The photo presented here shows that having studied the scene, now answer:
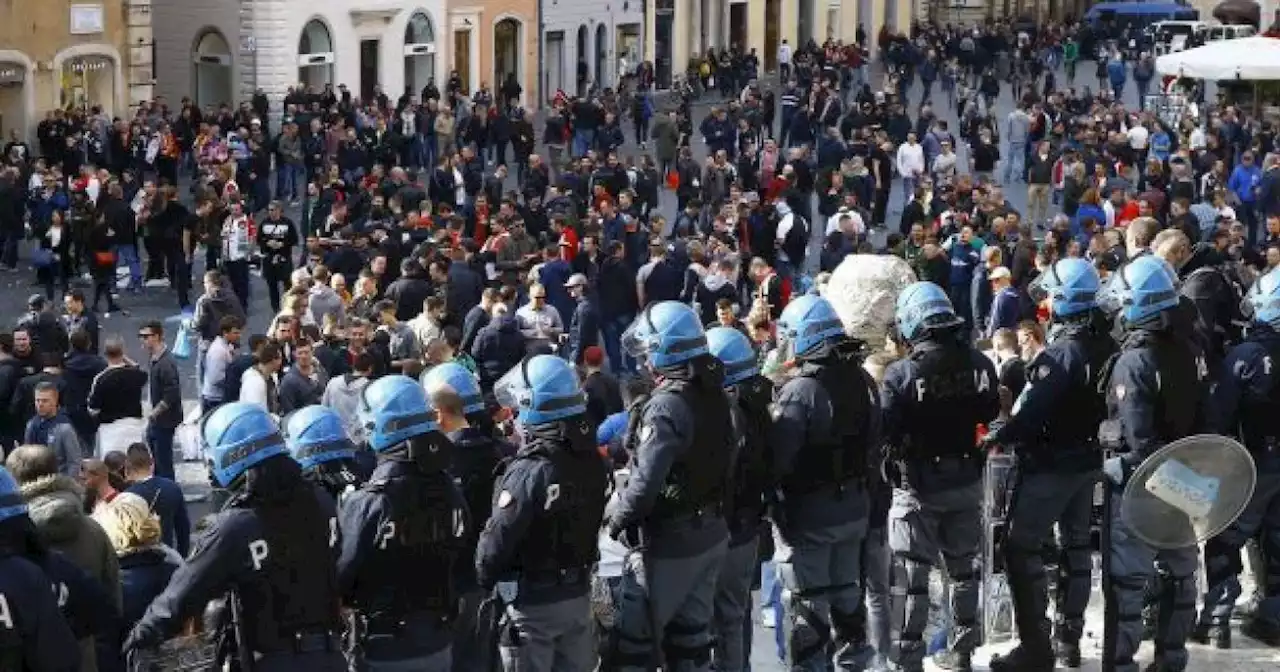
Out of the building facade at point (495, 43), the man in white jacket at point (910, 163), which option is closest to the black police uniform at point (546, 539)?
the man in white jacket at point (910, 163)

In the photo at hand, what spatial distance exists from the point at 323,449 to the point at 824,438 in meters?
2.66

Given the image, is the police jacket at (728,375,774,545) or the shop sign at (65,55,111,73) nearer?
the police jacket at (728,375,774,545)

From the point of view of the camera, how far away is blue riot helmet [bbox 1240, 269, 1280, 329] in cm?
1197

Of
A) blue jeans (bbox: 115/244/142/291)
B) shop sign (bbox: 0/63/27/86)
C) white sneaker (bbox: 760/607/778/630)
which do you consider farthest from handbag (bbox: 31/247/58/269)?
white sneaker (bbox: 760/607/778/630)

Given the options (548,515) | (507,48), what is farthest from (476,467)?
(507,48)

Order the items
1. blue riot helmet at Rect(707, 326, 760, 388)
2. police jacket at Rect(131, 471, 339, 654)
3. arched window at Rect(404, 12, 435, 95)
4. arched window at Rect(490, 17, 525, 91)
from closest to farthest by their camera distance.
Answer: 1. police jacket at Rect(131, 471, 339, 654)
2. blue riot helmet at Rect(707, 326, 760, 388)
3. arched window at Rect(404, 12, 435, 95)
4. arched window at Rect(490, 17, 525, 91)

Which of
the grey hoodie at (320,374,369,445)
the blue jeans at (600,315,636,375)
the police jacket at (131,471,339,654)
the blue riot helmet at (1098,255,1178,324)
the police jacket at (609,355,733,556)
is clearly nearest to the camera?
the police jacket at (131,471,339,654)

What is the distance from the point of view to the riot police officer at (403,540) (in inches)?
352

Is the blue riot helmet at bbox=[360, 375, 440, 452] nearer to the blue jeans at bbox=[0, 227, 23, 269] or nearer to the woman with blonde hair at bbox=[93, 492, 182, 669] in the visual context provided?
the woman with blonde hair at bbox=[93, 492, 182, 669]

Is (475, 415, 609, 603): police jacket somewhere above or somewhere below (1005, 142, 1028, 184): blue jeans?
above

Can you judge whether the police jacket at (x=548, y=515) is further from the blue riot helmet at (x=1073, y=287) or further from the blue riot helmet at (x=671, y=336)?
the blue riot helmet at (x=1073, y=287)

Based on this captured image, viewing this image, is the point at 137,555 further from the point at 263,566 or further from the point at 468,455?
the point at 263,566

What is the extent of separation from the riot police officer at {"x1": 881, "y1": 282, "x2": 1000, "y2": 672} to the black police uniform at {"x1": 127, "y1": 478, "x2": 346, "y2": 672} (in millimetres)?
3508

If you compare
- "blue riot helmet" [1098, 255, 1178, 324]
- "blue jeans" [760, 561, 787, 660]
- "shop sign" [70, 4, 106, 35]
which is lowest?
"blue jeans" [760, 561, 787, 660]
